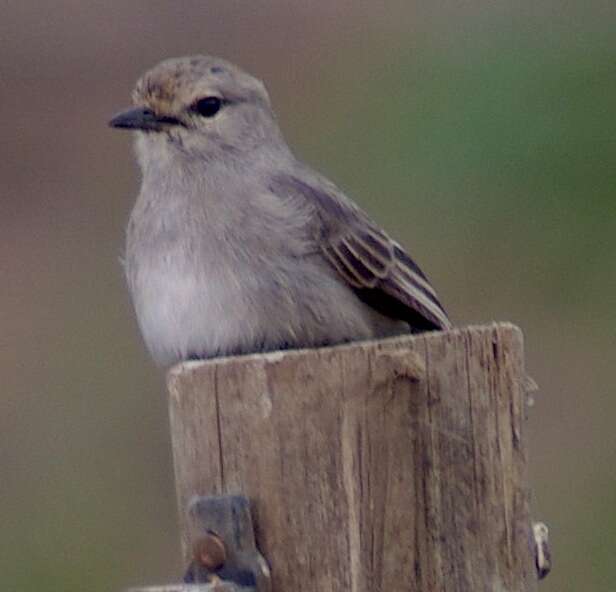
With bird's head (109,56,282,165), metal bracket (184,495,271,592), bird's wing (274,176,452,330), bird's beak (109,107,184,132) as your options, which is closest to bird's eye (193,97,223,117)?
bird's head (109,56,282,165)

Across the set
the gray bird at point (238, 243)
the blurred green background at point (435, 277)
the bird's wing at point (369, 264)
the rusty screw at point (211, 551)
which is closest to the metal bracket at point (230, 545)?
the rusty screw at point (211, 551)

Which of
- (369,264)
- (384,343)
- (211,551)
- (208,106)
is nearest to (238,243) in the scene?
(369,264)

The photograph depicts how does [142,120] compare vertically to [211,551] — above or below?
above

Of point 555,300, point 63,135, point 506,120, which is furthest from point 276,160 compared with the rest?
point 63,135

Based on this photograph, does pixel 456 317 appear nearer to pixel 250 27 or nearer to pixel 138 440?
pixel 138 440

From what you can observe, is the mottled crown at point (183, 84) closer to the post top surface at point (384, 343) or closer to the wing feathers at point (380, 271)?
the wing feathers at point (380, 271)

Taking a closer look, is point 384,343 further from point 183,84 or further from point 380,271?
point 183,84
